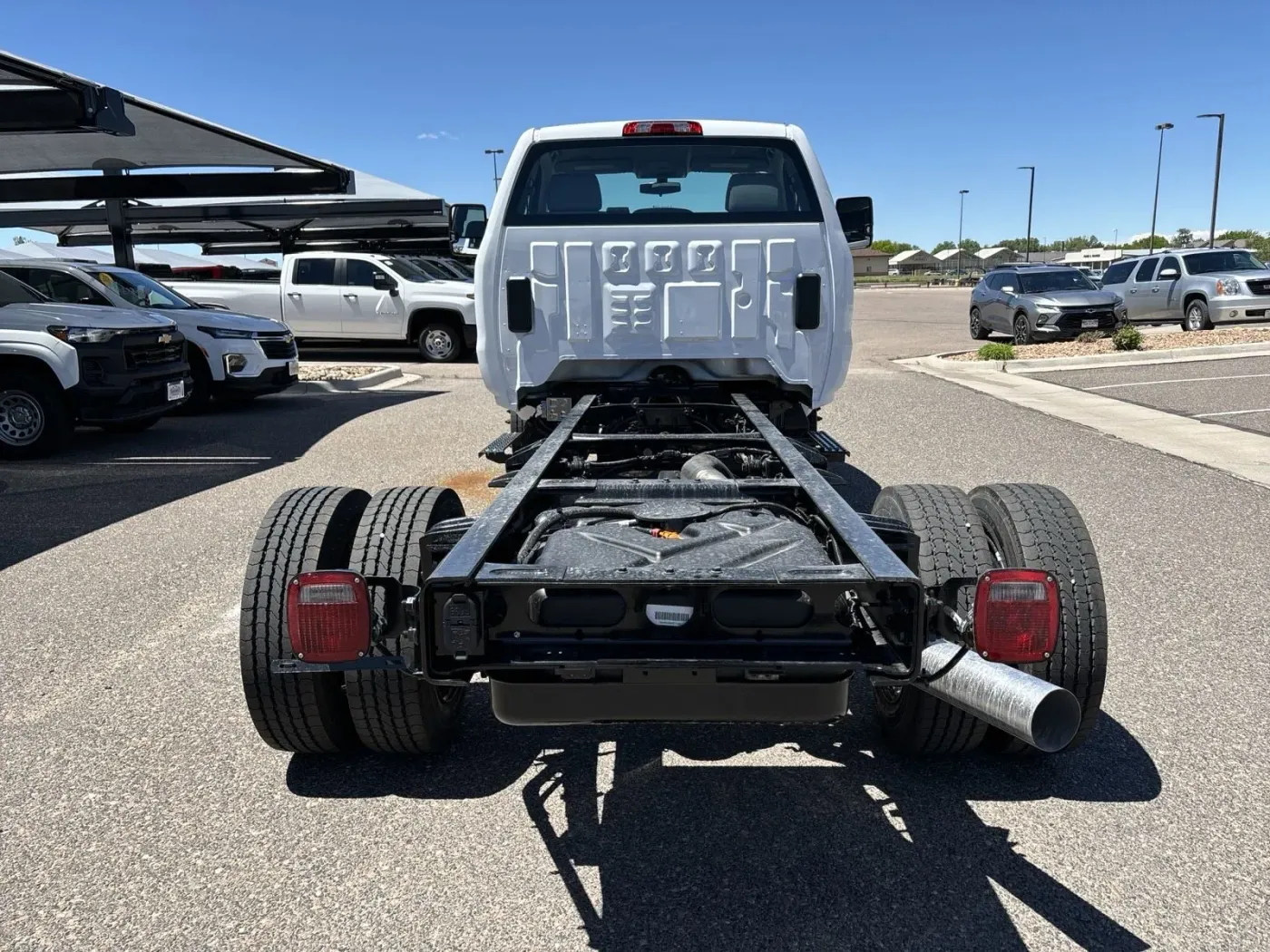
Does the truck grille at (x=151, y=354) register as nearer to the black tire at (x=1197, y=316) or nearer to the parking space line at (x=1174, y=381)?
the parking space line at (x=1174, y=381)

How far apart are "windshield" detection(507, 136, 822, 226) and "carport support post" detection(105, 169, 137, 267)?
36.4ft

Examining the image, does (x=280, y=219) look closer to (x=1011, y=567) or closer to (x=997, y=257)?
(x=1011, y=567)

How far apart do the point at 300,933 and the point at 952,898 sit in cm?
163

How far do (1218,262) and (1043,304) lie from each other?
3.99m

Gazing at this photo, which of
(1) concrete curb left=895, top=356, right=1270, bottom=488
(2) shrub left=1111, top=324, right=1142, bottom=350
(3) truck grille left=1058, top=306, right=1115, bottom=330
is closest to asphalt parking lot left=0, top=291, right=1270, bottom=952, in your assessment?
(1) concrete curb left=895, top=356, right=1270, bottom=488

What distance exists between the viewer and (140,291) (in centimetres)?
1084

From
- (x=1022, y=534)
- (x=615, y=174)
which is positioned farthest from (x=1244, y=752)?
(x=615, y=174)

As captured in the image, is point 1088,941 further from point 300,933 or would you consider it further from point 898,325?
point 898,325

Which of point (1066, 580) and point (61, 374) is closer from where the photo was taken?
point (1066, 580)

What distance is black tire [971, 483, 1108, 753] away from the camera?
285 centimetres

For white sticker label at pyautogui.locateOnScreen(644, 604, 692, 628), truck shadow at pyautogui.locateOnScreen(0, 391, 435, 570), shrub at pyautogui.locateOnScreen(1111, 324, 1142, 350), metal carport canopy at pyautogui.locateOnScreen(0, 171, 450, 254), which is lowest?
truck shadow at pyautogui.locateOnScreen(0, 391, 435, 570)

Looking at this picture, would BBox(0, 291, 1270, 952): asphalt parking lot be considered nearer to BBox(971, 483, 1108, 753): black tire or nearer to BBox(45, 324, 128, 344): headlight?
BBox(971, 483, 1108, 753): black tire

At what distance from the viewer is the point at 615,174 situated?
5.39m

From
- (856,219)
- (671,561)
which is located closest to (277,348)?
(856,219)
